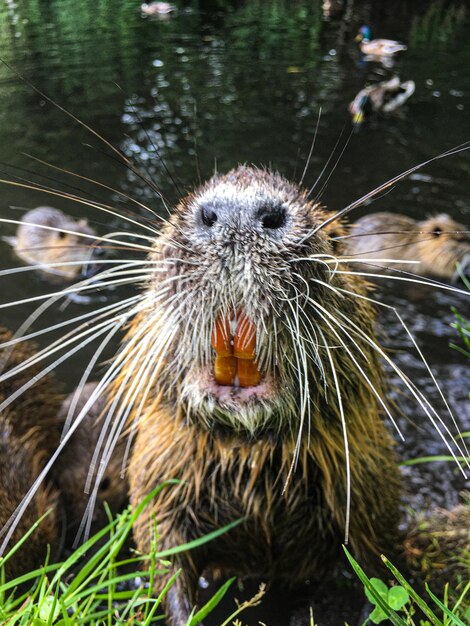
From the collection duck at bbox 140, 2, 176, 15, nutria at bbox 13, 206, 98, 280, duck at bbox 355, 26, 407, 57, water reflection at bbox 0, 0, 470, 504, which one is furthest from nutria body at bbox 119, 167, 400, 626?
duck at bbox 140, 2, 176, 15

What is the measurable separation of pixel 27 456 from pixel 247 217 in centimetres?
177

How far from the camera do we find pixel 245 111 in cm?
755

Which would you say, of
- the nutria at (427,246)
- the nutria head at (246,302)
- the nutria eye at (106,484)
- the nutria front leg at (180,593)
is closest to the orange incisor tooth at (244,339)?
the nutria head at (246,302)

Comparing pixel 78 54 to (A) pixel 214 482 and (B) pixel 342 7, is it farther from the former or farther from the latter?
(A) pixel 214 482

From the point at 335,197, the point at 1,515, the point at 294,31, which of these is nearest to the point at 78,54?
the point at 294,31

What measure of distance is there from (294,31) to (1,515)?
402 inches

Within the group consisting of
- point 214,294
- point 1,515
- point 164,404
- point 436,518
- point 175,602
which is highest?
point 214,294

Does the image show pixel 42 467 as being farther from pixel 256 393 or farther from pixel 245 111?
pixel 245 111

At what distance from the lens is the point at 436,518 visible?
2.71 m

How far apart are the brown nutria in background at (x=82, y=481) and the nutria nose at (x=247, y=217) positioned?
1.72m

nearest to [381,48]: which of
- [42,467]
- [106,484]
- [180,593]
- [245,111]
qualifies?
[245,111]

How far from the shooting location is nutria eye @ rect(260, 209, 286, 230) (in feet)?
4.57

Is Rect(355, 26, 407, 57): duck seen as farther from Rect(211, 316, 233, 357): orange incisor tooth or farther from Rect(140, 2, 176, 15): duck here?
Rect(211, 316, 233, 357): orange incisor tooth

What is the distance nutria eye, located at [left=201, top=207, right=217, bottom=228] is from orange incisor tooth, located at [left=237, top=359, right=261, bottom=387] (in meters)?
0.33
